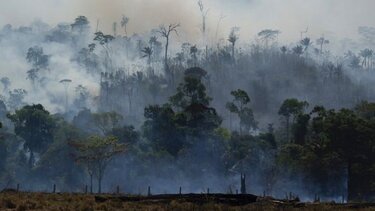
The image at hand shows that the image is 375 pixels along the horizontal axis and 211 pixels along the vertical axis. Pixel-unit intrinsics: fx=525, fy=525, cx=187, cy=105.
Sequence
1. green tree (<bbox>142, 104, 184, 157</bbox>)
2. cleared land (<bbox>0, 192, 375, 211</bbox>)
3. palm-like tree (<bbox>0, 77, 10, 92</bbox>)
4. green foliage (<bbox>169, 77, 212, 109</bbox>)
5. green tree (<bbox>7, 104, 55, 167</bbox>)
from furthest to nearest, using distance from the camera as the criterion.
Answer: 1. palm-like tree (<bbox>0, 77, 10, 92</bbox>)
2. green tree (<bbox>7, 104, 55, 167</bbox>)
3. green foliage (<bbox>169, 77, 212, 109</bbox>)
4. green tree (<bbox>142, 104, 184, 157</bbox>)
5. cleared land (<bbox>0, 192, 375, 211</bbox>)

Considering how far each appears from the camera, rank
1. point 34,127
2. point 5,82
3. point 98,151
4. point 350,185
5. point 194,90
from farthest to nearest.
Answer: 1. point 5,82
2. point 34,127
3. point 194,90
4. point 98,151
5. point 350,185

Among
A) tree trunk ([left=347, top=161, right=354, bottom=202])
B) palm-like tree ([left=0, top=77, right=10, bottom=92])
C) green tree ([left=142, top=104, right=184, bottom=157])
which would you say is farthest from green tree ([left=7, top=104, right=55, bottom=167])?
palm-like tree ([left=0, top=77, right=10, bottom=92])

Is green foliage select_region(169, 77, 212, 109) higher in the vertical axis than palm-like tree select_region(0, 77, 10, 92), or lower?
lower

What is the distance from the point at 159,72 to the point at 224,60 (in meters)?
20.9

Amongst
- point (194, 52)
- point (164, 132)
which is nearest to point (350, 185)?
point (164, 132)

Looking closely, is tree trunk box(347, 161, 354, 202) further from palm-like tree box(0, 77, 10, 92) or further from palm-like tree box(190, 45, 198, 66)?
palm-like tree box(0, 77, 10, 92)

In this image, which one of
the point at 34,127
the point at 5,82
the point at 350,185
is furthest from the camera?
the point at 5,82

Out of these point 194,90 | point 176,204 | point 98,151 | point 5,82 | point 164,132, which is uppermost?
point 5,82

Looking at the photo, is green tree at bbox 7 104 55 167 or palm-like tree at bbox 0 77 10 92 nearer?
green tree at bbox 7 104 55 167

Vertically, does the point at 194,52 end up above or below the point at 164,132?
above

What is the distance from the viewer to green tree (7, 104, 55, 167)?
86.7 metres

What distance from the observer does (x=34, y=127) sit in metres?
87.2

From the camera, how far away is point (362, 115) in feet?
236

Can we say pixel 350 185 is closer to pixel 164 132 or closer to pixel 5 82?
pixel 164 132
